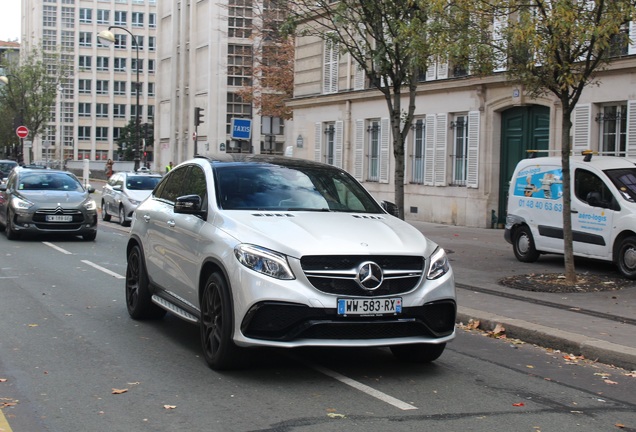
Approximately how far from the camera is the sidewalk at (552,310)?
866cm

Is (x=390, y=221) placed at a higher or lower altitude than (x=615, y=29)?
lower

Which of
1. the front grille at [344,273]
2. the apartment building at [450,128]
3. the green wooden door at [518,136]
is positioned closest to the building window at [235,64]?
the apartment building at [450,128]

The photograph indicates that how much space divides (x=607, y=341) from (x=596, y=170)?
21.4 ft

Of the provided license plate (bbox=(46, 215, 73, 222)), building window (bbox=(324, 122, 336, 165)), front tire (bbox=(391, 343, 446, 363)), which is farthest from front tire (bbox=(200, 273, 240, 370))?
building window (bbox=(324, 122, 336, 165))

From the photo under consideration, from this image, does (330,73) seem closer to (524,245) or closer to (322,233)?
(524,245)

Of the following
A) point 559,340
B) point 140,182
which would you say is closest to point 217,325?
point 559,340

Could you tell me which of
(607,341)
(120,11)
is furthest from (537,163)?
(120,11)

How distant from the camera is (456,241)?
2041 cm

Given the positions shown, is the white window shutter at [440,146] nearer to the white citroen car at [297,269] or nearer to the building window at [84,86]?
the white citroen car at [297,269]

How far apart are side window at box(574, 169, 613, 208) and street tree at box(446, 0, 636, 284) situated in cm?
190

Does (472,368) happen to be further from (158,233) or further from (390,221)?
(158,233)

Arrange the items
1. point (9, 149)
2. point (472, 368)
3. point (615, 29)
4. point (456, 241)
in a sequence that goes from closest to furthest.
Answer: point (472, 368) → point (615, 29) → point (456, 241) → point (9, 149)

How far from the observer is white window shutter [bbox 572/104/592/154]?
2053 cm

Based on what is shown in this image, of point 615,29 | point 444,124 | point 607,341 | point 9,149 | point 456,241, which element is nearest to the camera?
point 607,341
